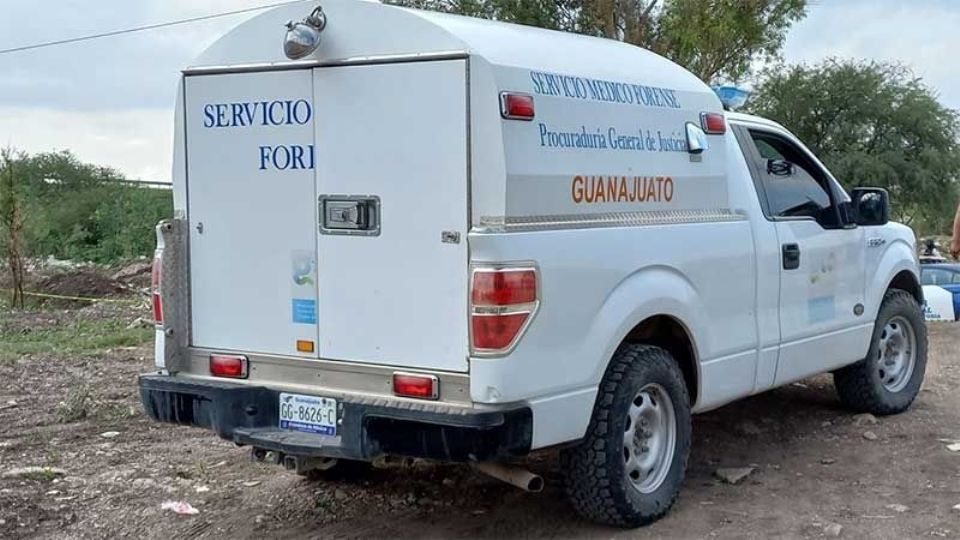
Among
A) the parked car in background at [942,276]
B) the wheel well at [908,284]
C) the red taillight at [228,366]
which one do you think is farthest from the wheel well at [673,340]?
the parked car in background at [942,276]

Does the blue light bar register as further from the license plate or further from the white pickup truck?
the license plate

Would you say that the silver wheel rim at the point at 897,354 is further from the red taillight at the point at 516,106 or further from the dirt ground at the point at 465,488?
the red taillight at the point at 516,106

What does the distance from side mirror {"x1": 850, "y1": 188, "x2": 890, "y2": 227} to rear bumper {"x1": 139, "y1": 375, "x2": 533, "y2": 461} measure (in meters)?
3.48

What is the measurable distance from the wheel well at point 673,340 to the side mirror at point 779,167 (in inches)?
57.4

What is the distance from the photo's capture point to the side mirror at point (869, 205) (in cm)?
712

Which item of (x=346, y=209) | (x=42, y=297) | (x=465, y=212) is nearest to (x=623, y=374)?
(x=465, y=212)

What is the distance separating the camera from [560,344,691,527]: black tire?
199 inches

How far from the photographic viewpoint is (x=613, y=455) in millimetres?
5070

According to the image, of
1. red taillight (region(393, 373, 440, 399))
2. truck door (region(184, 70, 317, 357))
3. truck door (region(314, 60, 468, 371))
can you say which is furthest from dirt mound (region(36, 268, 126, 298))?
red taillight (region(393, 373, 440, 399))

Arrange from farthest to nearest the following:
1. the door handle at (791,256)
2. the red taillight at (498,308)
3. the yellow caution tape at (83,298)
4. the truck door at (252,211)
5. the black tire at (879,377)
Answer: the yellow caution tape at (83,298), the black tire at (879,377), the door handle at (791,256), the truck door at (252,211), the red taillight at (498,308)

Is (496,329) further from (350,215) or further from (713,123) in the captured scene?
(713,123)

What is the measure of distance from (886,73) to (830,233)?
24.4 metres

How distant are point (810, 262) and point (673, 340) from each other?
1451 millimetres

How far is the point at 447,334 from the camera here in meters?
4.70
